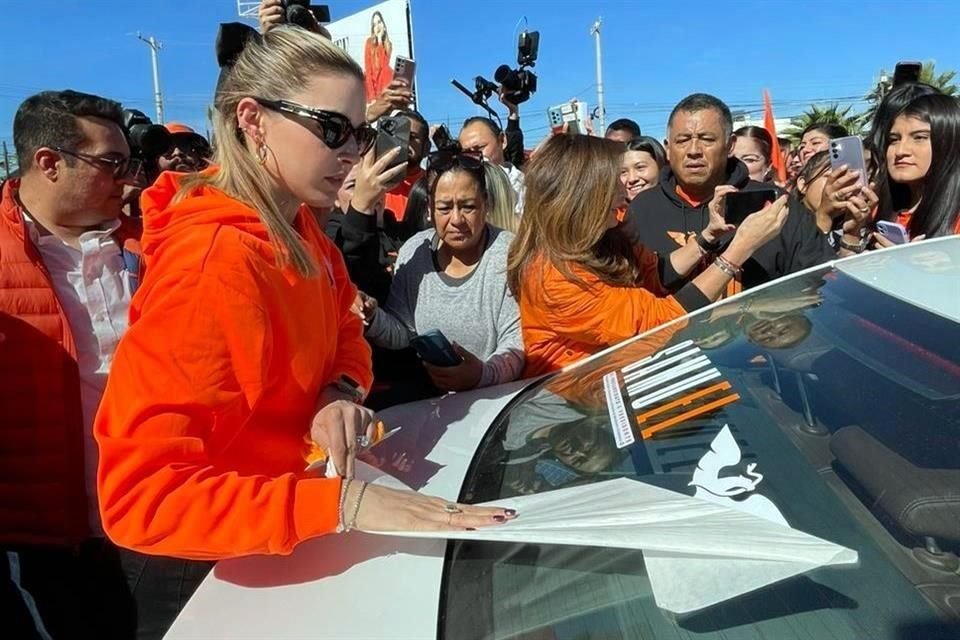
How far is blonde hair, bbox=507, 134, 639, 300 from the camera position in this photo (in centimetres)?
260

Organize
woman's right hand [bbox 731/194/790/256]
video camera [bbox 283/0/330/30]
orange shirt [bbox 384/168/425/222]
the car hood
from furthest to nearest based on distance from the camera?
1. orange shirt [bbox 384/168/425/222]
2. woman's right hand [bbox 731/194/790/256]
3. video camera [bbox 283/0/330/30]
4. the car hood

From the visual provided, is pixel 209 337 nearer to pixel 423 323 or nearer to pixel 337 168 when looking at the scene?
pixel 337 168

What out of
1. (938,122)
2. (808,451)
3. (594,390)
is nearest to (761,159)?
(938,122)

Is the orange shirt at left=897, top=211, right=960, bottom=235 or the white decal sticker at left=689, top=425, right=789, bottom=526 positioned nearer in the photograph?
the white decal sticker at left=689, top=425, right=789, bottom=526

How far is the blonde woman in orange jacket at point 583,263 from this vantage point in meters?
2.50

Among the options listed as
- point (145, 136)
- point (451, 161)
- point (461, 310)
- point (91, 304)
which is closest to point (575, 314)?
point (461, 310)

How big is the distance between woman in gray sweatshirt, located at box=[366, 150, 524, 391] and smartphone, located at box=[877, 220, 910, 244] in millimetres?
1639

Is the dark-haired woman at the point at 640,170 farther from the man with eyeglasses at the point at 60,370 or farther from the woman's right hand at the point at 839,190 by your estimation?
the man with eyeglasses at the point at 60,370

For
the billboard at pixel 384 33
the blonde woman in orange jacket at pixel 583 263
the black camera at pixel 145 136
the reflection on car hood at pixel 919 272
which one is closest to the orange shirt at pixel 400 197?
the black camera at pixel 145 136

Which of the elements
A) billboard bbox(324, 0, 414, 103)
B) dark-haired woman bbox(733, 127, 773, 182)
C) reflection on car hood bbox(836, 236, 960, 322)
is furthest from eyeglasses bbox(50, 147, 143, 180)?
billboard bbox(324, 0, 414, 103)

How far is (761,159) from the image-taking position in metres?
6.23

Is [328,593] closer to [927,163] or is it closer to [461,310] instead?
[461,310]

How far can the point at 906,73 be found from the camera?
4418mm

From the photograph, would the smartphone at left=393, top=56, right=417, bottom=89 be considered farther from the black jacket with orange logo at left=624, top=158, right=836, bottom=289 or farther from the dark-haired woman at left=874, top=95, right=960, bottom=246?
the dark-haired woman at left=874, top=95, right=960, bottom=246
